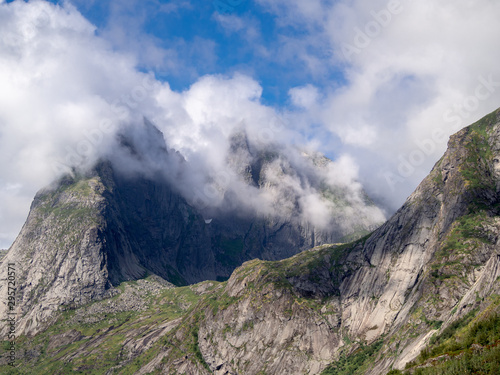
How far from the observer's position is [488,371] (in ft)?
404

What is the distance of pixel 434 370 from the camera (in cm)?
13850

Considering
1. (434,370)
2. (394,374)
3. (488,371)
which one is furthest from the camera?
(394,374)

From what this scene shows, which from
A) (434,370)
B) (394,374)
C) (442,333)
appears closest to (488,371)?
(434,370)

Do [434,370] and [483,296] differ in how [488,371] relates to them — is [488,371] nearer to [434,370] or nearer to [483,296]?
[434,370]

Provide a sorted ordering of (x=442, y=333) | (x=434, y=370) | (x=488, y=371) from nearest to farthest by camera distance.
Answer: (x=488, y=371) < (x=434, y=370) < (x=442, y=333)

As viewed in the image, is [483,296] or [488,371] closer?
[488,371]

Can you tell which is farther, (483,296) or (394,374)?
(483,296)

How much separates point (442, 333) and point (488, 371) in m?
74.3

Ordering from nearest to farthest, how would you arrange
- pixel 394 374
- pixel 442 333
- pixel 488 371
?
pixel 488 371 < pixel 394 374 < pixel 442 333

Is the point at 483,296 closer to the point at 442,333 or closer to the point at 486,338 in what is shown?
the point at 442,333

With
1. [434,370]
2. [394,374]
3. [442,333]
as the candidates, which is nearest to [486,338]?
[434,370]

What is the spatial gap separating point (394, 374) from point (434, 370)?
76.6ft

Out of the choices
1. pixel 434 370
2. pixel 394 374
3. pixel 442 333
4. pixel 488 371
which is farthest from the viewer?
pixel 442 333

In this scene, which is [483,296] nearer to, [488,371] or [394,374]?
[394,374]
